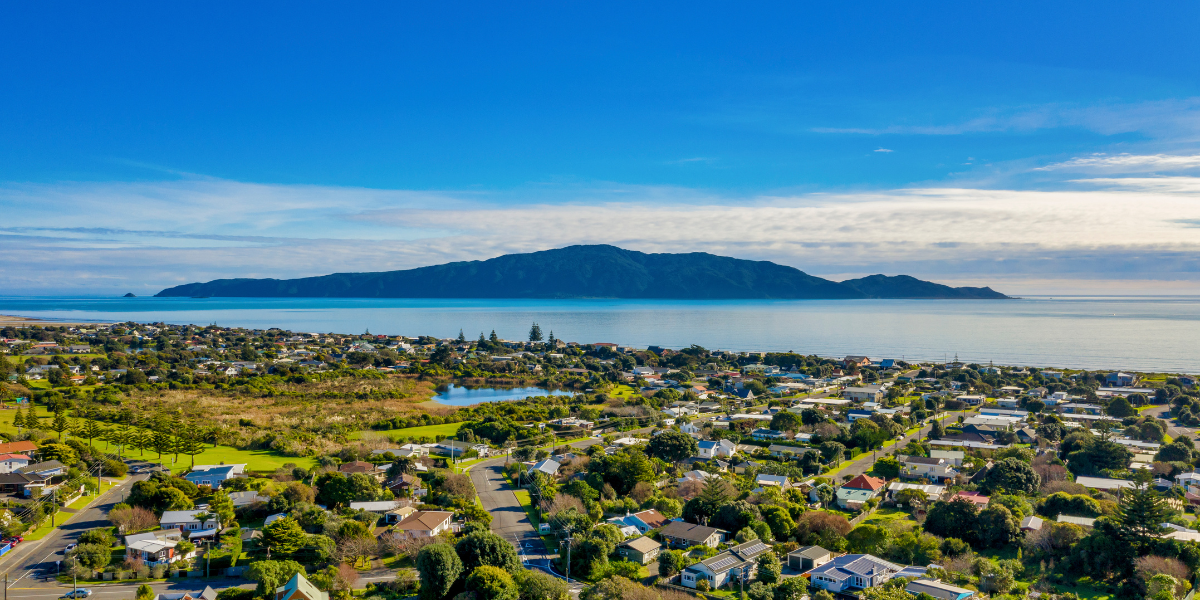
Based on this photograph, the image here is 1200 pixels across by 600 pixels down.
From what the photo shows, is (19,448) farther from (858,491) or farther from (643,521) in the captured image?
(858,491)

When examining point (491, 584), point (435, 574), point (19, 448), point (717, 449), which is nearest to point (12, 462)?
point (19, 448)

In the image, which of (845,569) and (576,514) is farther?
(576,514)

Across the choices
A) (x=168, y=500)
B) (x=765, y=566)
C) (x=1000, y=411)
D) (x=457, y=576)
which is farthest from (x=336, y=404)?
(x=1000, y=411)

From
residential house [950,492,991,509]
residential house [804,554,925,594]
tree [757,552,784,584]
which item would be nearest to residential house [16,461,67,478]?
tree [757,552,784,584]

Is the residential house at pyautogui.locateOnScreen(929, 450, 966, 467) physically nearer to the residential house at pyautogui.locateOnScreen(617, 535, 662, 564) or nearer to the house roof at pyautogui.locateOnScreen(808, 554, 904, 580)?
the house roof at pyautogui.locateOnScreen(808, 554, 904, 580)

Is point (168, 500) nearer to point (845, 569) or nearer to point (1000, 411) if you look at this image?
point (845, 569)

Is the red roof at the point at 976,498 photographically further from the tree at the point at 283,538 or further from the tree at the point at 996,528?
the tree at the point at 283,538
